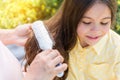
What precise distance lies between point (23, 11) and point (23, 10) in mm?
10

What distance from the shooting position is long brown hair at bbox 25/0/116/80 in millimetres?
1724

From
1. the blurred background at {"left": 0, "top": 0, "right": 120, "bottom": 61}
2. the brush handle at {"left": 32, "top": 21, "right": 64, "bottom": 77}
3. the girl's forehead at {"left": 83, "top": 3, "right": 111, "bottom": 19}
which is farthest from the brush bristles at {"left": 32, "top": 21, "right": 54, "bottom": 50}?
the blurred background at {"left": 0, "top": 0, "right": 120, "bottom": 61}

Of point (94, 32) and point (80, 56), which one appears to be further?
point (80, 56)

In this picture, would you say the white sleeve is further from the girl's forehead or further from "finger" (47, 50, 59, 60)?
the girl's forehead

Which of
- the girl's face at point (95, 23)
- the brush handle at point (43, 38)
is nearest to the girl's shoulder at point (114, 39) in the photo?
the girl's face at point (95, 23)

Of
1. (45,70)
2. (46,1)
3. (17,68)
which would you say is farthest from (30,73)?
(46,1)

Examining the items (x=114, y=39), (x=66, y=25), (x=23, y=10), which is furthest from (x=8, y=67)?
(x=23, y=10)

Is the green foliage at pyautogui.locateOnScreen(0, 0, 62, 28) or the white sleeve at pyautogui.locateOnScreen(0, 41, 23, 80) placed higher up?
the white sleeve at pyautogui.locateOnScreen(0, 41, 23, 80)

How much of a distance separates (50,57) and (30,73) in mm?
Result: 105

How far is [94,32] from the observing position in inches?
68.3

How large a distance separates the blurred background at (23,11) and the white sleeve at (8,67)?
5.56 feet

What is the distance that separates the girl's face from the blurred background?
5.25 feet

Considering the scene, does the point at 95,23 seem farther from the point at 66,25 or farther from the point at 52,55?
the point at 52,55

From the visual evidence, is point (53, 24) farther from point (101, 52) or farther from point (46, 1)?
point (46, 1)
